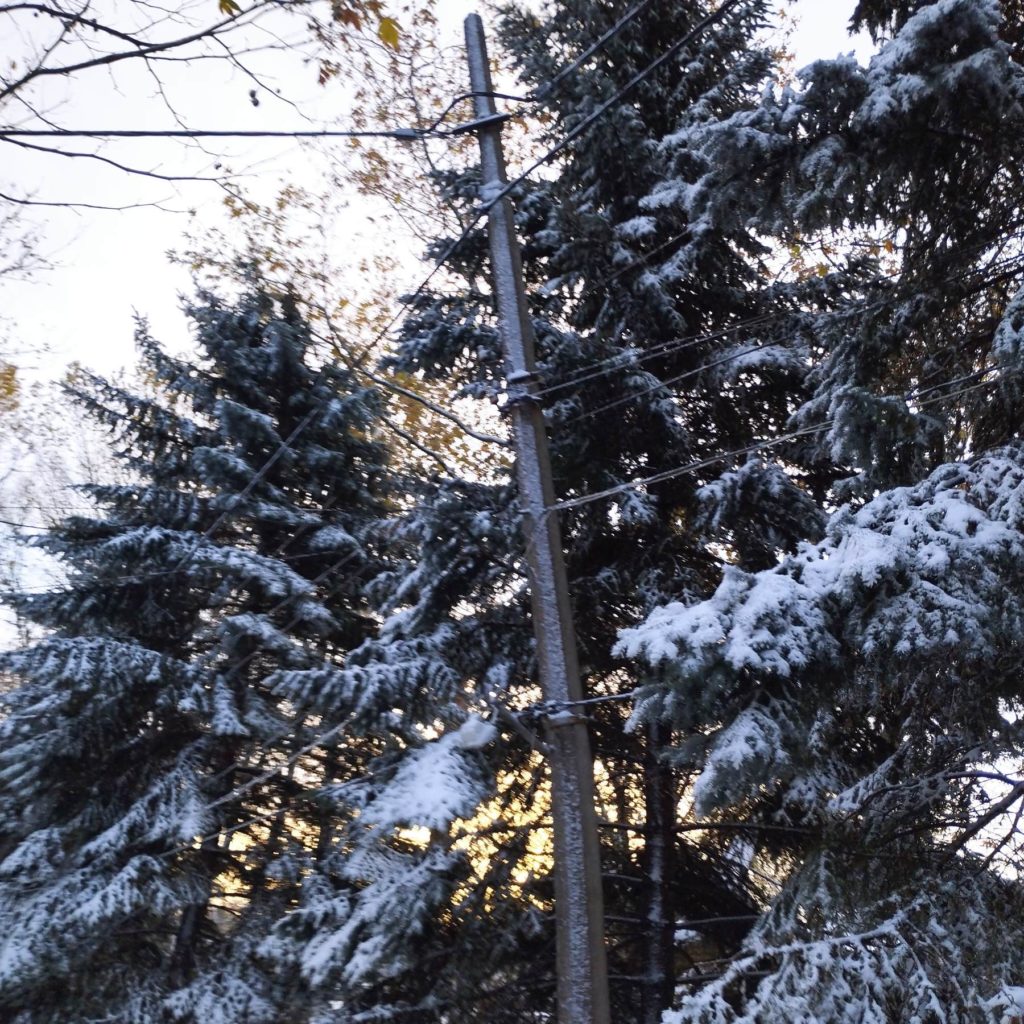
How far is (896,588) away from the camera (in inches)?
144

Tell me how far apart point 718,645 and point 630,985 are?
15.3 feet

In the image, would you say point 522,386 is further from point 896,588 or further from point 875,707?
point 875,707

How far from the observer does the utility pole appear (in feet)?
13.2

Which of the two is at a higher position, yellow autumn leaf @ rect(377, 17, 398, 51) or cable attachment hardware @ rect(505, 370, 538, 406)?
yellow autumn leaf @ rect(377, 17, 398, 51)

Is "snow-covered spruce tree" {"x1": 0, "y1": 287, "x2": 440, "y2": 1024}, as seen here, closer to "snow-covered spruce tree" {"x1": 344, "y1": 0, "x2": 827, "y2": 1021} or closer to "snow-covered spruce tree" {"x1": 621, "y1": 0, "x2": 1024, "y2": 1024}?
"snow-covered spruce tree" {"x1": 344, "y1": 0, "x2": 827, "y2": 1021}

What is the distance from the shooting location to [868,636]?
142 inches

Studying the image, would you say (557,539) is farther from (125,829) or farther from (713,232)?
(125,829)

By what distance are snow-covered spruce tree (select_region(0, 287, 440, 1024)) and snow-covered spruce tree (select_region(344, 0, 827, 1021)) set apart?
121 cm

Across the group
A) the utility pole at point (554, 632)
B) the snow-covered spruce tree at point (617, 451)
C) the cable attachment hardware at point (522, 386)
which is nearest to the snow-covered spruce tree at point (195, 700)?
the snow-covered spruce tree at point (617, 451)

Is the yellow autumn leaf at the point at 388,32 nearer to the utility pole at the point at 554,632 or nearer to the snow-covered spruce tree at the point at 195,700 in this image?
the utility pole at the point at 554,632

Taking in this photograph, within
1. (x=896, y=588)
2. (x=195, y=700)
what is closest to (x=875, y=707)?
(x=896, y=588)

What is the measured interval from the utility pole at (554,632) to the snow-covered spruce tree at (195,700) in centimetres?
193

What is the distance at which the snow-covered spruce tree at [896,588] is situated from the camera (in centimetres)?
364

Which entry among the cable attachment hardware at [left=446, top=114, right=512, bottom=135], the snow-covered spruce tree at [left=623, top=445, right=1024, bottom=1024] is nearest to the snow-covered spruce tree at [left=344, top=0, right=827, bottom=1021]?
the cable attachment hardware at [left=446, top=114, right=512, bottom=135]
